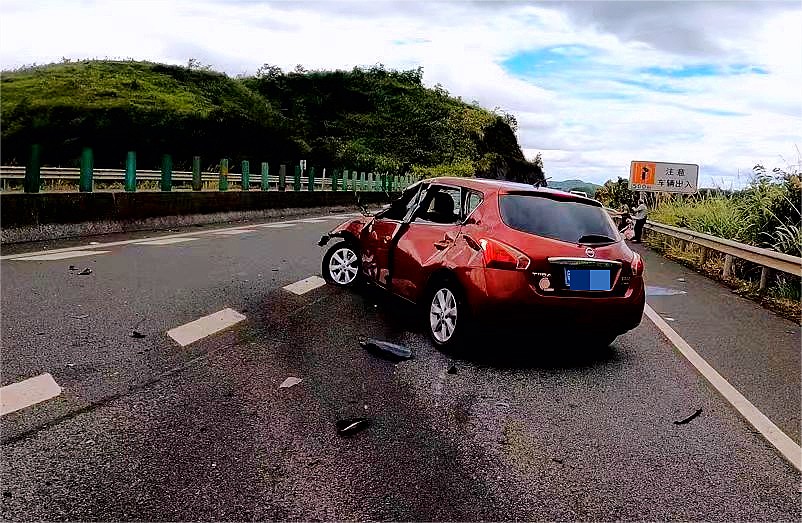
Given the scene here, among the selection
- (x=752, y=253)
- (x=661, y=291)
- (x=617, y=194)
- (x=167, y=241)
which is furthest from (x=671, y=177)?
(x=167, y=241)

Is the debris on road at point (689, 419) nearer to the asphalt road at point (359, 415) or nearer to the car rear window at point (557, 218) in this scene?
the asphalt road at point (359, 415)

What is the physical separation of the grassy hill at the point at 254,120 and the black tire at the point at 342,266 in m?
10.3

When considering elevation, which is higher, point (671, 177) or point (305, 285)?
point (671, 177)

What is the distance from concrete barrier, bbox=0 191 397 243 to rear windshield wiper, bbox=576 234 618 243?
3.96 meters

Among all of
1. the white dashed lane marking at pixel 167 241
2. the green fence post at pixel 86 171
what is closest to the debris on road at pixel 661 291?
the white dashed lane marking at pixel 167 241

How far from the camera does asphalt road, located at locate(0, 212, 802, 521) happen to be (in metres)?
3.59

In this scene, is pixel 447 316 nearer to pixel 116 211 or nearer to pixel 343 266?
pixel 343 266

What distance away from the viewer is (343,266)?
9688 millimetres

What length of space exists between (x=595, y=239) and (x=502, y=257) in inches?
33.9

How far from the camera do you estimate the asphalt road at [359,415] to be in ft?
11.8

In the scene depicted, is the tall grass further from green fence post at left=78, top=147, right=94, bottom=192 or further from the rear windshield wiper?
green fence post at left=78, top=147, right=94, bottom=192

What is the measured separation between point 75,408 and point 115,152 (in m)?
39.9

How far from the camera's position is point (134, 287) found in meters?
8.74

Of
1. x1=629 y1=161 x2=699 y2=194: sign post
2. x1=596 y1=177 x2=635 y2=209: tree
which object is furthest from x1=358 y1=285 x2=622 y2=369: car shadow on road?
x1=629 y1=161 x2=699 y2=194: sign post
